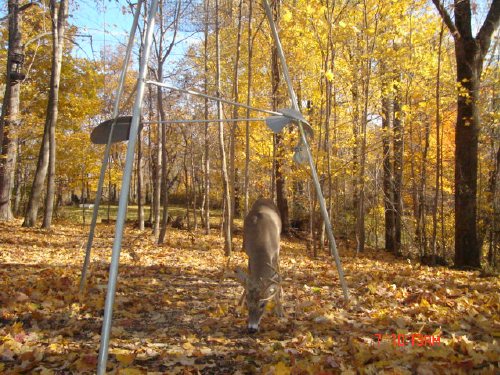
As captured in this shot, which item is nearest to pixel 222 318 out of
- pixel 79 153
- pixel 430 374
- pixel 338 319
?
pixel 338 319

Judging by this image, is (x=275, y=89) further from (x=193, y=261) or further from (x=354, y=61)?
(x=193, y=261)

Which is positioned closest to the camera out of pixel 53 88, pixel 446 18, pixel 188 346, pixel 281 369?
pixel 281 369

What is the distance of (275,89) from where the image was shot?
13.8 meters

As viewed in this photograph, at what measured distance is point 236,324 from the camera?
553cm

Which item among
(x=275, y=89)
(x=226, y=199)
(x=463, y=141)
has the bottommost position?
(x=226, y=199)

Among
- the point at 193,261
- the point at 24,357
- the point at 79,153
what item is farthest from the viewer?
the point at 79,153

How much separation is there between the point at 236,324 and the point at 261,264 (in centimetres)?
84

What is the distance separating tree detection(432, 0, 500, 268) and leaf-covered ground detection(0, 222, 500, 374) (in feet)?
7.73

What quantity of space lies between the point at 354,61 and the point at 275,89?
261 cm

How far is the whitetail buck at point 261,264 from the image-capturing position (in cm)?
520

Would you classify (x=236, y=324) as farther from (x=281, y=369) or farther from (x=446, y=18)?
(x=446, y=18)

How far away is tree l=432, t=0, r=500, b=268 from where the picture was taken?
11.1 metres

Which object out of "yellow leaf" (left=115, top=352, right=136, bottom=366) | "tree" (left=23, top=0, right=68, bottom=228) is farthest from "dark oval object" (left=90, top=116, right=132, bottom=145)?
"tree" (left=23, top=0, right=68, bottom=228)
